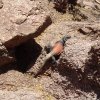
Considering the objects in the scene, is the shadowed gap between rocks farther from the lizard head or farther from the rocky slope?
the lizard head

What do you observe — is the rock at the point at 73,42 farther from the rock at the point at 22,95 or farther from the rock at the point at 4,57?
the rock at the point at 4,57

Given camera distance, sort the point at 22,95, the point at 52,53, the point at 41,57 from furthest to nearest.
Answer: the point at 41,57
the point at 52,53
the point at 22,95

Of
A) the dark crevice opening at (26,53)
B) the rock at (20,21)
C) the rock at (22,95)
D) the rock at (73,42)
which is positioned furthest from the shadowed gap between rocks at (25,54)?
the rock at (22,95)

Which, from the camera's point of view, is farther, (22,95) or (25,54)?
(25,54)

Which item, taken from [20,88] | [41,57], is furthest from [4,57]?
[41,57]

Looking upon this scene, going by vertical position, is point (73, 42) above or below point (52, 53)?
above

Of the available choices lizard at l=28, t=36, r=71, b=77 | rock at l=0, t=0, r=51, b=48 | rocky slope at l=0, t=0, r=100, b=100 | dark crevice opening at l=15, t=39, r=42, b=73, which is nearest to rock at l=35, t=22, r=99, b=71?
rocky slope at l=0, t=0, r=100, b=100

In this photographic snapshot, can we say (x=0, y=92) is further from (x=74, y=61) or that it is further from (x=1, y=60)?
(x=74, y=61)

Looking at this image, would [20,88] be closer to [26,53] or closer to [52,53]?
[52,53]
